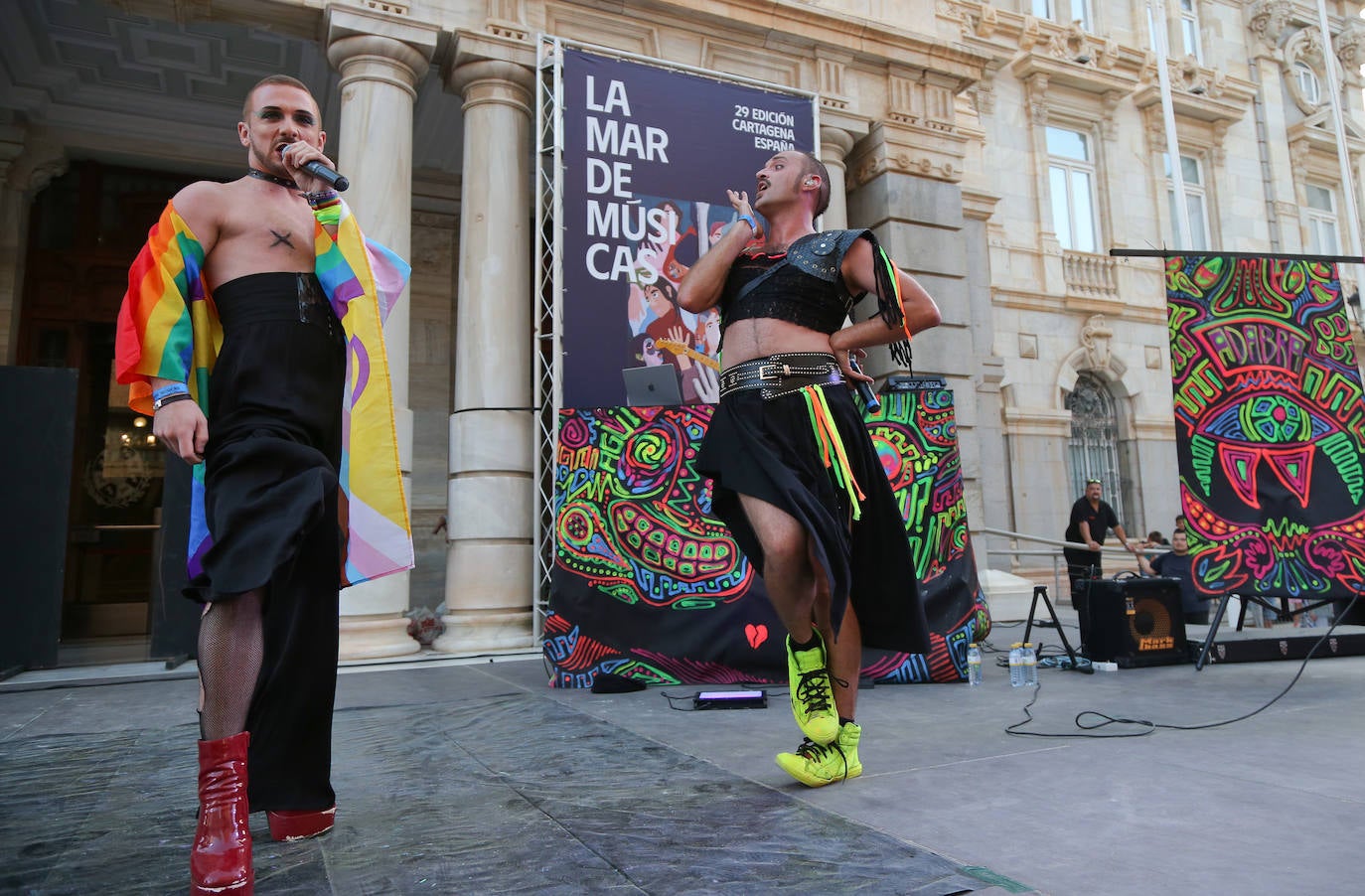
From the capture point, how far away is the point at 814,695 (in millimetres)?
2652

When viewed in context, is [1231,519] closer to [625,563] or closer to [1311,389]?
[1311,389]

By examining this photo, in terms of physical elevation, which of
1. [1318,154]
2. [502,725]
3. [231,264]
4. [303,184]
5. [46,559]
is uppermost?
[1318,154]

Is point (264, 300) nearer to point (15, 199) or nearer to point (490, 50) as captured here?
point (490, 50)

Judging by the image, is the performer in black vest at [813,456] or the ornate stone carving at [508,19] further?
the ornate stone carving at [508,19]

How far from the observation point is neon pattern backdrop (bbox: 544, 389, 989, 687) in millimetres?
5012

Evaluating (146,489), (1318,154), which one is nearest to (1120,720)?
(146,489)

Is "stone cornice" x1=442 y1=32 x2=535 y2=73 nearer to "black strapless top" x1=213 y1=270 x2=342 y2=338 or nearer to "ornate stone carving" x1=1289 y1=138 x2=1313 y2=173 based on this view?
"black strapless top" x1=213 y1=270 x2=342 y2=338

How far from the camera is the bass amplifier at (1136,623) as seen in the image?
213 inches

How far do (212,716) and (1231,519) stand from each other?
526cm

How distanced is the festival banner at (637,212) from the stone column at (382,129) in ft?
4.40

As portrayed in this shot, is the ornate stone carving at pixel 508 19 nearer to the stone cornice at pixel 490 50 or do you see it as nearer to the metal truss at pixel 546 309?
the stone cornice at pixel 490 50

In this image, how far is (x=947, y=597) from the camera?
17.0 feet

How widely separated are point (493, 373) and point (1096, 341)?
12.8 meters

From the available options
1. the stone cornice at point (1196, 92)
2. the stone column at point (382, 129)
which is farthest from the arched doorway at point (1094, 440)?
the stone column at point (382, 129)
